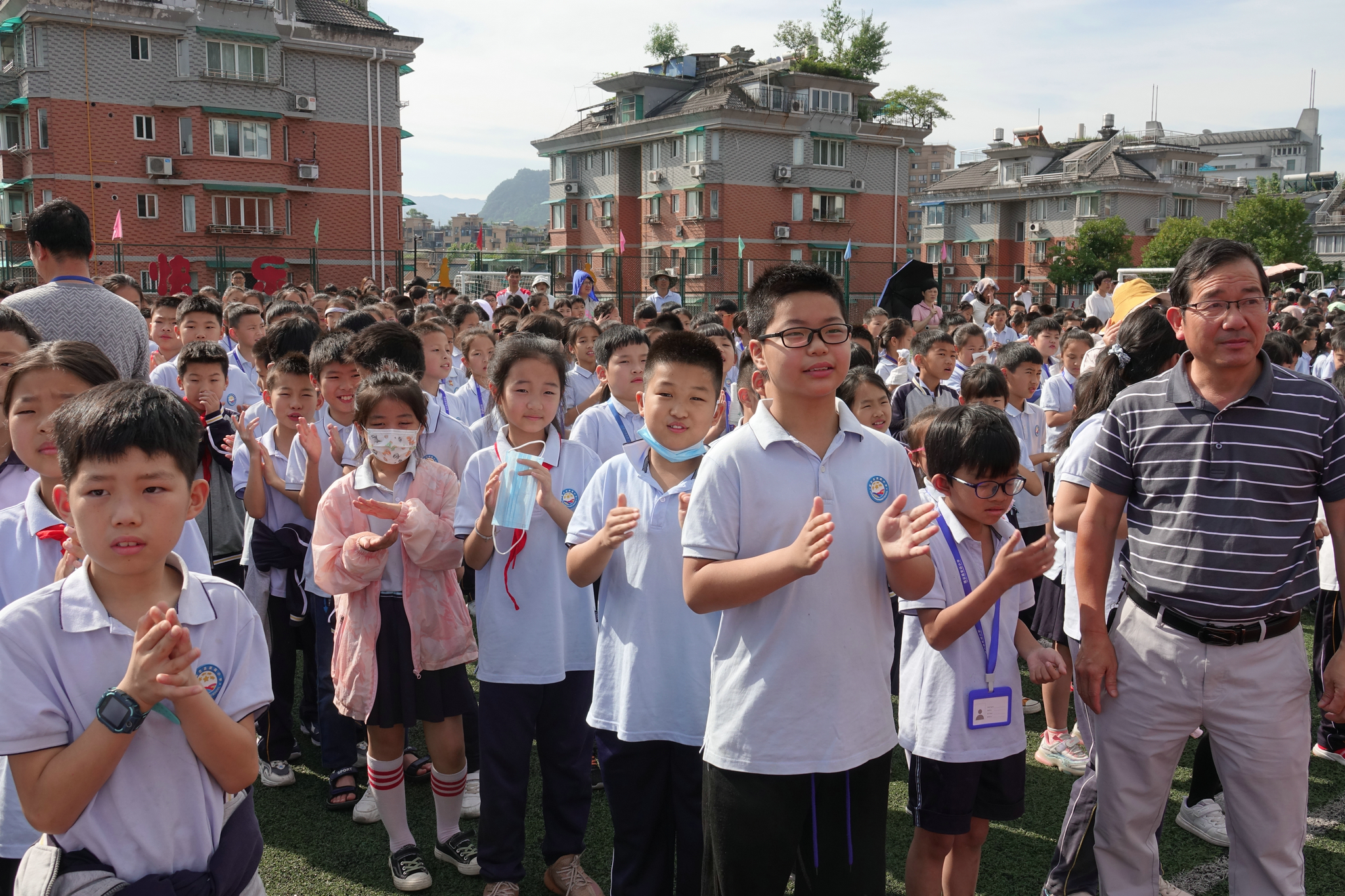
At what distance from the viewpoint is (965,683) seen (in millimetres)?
2928

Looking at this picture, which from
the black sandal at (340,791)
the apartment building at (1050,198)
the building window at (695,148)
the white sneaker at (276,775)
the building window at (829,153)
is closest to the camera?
the black sandal at (340,791)

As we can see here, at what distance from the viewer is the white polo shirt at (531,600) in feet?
11.0

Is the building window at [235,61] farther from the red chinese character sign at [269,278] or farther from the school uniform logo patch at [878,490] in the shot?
the school uniform logo patch at [878,490]

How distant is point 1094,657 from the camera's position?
3012mm

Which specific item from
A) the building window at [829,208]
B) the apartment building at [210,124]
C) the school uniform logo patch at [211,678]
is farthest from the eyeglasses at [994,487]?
the building window at [829,208]

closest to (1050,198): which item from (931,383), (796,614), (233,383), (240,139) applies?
(240,139)

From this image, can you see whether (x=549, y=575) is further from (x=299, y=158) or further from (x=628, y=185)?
(x=628, y=185)

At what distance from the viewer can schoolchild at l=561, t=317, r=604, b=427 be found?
6637mm

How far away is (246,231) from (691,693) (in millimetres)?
35365

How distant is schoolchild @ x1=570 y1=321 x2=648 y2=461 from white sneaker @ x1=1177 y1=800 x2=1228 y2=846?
282 centimetres

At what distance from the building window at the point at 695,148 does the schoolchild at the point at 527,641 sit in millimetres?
40299

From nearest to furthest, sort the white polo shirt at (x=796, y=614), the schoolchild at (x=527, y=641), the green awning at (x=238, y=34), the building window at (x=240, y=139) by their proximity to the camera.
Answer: the white polo shirt at (x=796, y=614), the schoolchild at (x=527, y=641), the green awning at (x=238, y=34), the building window at (x=240, y=139)

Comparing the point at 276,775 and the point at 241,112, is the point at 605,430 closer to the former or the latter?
the point at 276,775

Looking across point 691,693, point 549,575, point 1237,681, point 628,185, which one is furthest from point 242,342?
point 628,185
